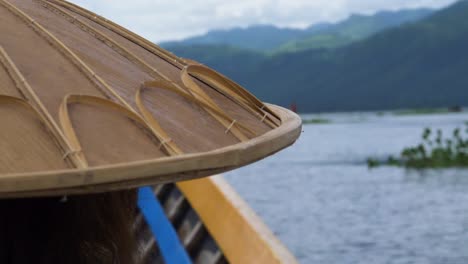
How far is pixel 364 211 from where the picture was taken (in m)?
23.5

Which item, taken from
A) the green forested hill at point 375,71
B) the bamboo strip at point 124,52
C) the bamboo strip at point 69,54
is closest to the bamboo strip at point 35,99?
the bamboo strip at point 69,54

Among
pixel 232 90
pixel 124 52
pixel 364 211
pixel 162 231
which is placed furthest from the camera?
pixel 364 211

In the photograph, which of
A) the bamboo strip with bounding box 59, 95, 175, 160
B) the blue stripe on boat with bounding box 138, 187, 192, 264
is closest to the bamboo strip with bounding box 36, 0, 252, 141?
the bamboo strip with bounding box 59, 95, 175, 160

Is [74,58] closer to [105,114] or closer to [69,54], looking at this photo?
[69,54]

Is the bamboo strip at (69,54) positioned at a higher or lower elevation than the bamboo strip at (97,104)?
higher

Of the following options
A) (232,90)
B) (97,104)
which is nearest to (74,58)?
(97,104)

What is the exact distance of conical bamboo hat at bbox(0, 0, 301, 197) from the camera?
1.71 meters

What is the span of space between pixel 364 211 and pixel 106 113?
22.0m

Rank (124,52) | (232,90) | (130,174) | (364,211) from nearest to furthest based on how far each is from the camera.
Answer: (130,174)
(124,52)
(232,90)
(364,211)

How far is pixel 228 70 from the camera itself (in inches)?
5999

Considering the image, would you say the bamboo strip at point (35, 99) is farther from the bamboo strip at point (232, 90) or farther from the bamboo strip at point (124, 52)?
the bamboo strip at point (232, 90)

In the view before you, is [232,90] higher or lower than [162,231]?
higher

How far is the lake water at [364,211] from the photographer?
16719mm

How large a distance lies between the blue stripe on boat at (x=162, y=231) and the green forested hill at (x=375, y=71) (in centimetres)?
13106
